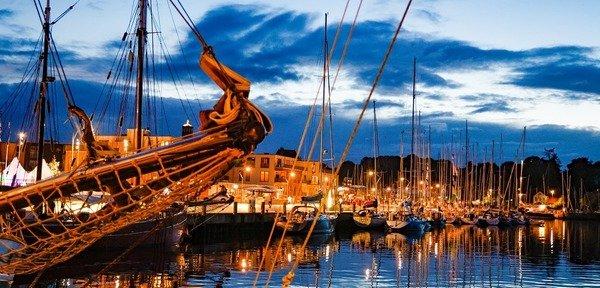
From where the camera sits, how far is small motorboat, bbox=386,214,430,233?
64188 mm

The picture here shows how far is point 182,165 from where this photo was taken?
7539 millimetres

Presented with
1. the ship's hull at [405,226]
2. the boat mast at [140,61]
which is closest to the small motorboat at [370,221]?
the ship's hull at [405,226]

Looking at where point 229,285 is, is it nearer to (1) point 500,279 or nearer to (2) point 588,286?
(1) point 500,279

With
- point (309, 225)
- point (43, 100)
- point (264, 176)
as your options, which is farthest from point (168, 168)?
point (264, 176)

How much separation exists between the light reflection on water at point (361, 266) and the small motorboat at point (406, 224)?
328 inches

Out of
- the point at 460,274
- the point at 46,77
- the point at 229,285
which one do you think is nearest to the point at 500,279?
the point at 460,274

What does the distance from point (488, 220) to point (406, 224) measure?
23.4 meters

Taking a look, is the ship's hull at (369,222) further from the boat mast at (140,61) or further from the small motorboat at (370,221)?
the boat mast at (140,61)

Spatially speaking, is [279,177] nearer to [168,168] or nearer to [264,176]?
[264,176]

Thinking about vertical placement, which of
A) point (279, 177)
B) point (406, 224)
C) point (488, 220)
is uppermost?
point (279, 177)

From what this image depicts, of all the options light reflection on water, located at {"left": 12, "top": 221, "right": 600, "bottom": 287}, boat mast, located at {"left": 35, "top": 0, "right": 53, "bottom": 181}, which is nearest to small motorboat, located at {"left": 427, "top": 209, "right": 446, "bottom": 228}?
light reflection on water, located at {"left": 12, "top": 221, "right": 600, "bottom": 287}

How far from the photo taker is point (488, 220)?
8394 cm

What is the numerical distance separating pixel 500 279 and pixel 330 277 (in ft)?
26.0

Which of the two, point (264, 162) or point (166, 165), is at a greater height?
point (264, 162)
